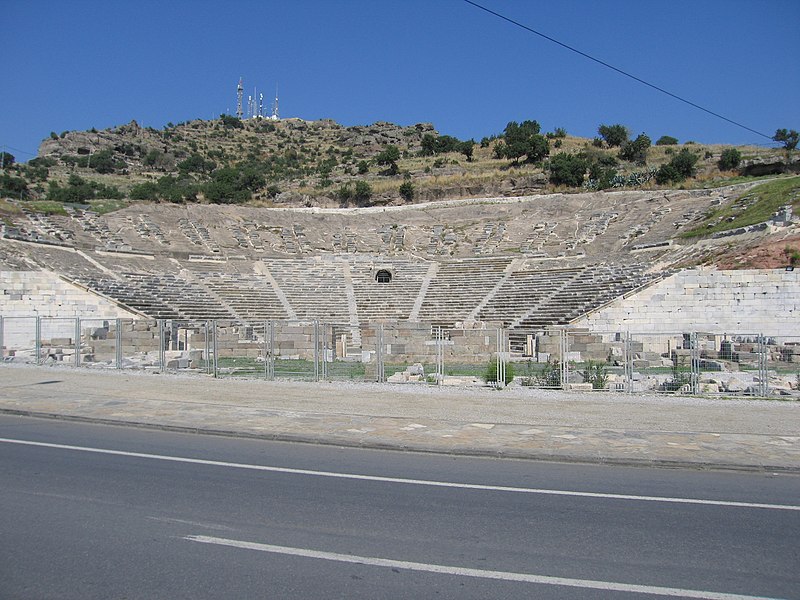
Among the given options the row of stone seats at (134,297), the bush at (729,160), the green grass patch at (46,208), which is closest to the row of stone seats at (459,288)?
the row of stone seats at (134,297)

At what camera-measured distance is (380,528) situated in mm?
5703

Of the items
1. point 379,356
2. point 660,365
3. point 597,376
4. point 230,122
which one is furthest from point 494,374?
point 230,122

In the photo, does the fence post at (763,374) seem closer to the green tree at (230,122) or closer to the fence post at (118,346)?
the fence post at (118,346)

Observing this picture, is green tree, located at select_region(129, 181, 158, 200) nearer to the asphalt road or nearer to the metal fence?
the metal fence

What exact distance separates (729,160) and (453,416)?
58.3 meters

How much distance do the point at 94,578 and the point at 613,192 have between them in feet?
170

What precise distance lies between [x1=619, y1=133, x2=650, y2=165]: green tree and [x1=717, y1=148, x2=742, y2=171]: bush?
30.0ft

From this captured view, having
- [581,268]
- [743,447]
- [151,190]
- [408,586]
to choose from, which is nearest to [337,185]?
[151,190]

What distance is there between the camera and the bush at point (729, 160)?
199 feet

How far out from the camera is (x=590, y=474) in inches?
319

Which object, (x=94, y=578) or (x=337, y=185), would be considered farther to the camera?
(x=337, y=185)

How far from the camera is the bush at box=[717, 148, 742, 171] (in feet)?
199

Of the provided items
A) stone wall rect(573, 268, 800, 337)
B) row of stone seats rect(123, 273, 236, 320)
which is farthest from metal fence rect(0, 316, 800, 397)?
row of stone seats rect(123, 273, 236, 320)

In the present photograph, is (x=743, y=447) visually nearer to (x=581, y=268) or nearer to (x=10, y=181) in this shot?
(x=581, y=268)
